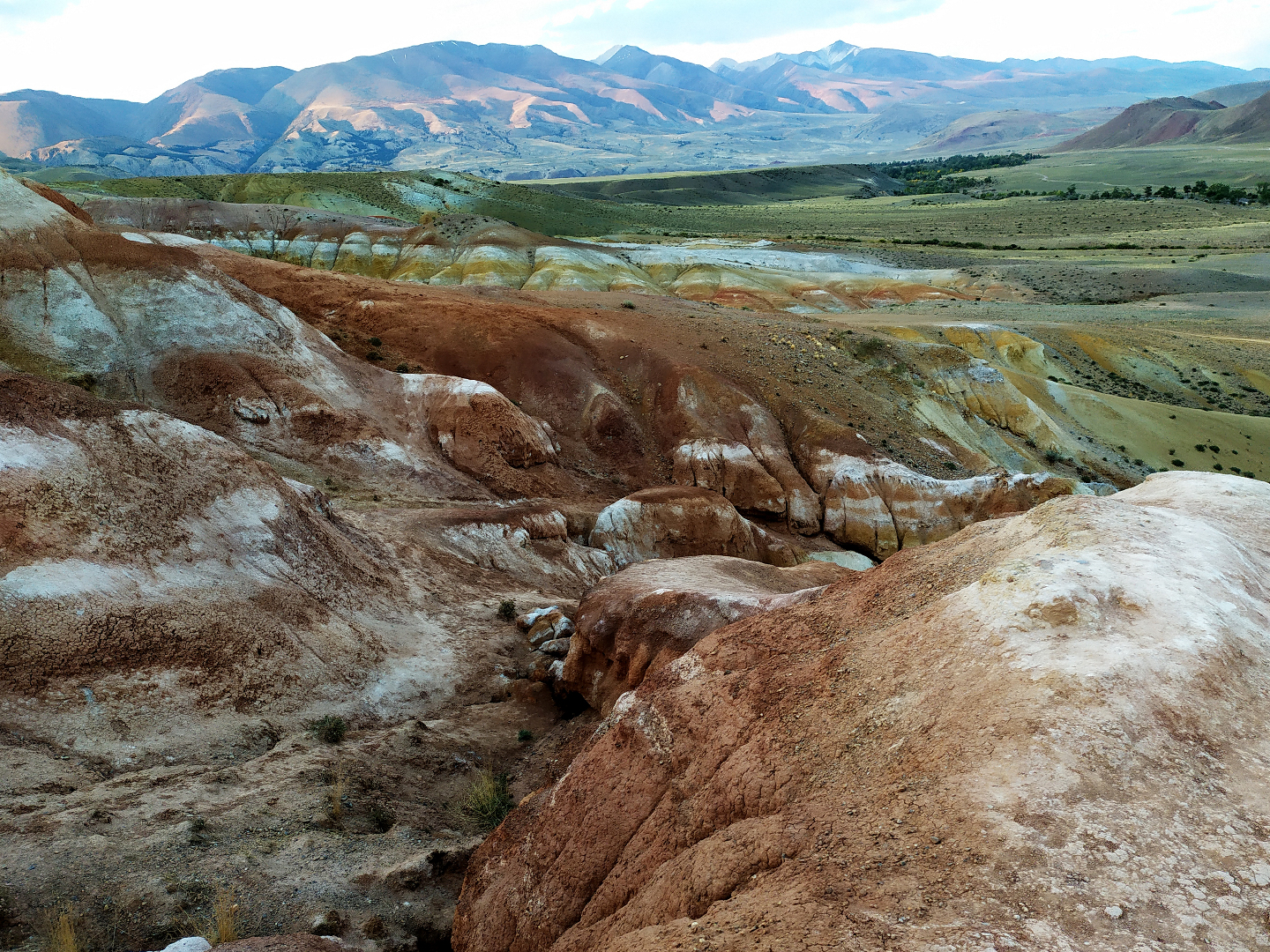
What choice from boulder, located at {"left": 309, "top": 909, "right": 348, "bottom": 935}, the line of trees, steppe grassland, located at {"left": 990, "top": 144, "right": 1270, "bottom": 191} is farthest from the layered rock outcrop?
steppe grassland, located at {"left": 990, "top": 144, "right": 1270, "bottom": 191}

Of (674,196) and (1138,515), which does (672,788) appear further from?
(674,196)

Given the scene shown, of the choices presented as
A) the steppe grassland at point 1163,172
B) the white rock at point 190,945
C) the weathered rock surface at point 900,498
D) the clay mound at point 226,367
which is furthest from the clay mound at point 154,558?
the steppe grassland at point 1163,172

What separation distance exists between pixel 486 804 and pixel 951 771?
9.84m

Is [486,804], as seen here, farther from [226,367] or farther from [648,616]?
[226,367]

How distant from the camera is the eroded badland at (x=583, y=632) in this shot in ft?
22.3

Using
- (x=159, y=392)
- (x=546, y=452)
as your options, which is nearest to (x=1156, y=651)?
(x=546, y=452)

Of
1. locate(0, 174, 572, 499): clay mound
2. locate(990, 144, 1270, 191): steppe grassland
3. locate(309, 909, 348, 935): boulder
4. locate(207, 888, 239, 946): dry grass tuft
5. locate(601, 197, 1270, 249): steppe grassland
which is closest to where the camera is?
locate(207, 888, 239, 946): dry grass tuft

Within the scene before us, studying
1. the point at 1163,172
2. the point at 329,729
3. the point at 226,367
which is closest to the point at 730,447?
the point at 226,367

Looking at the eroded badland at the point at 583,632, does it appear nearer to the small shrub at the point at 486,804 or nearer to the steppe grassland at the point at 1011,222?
the small shrub at the point at 486,804

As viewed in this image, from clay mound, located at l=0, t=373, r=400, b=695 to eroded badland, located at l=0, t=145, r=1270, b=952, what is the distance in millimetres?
85

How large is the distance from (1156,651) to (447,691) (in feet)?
49.5

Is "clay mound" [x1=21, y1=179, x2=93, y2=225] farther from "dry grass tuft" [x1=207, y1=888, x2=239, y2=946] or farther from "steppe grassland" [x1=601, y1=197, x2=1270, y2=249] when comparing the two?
"steppe grassland" [x1=601, y1=197, x2=1270, y2=249]

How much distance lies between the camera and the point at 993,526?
12.6 metres

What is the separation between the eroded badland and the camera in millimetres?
6789
